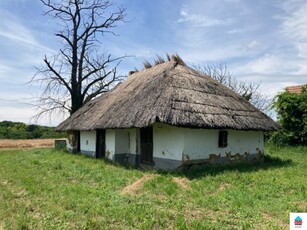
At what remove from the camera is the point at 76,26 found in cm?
2545

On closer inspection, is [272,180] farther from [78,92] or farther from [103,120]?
[78,92]

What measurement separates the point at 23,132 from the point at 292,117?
31056 mm

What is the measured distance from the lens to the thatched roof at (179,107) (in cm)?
1096

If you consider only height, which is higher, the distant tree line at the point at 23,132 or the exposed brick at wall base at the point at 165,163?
the distant tree line at the point at 23,132

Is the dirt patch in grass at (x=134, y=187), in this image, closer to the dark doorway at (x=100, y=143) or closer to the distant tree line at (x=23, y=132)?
the dark doorway at (x=100, y=143)

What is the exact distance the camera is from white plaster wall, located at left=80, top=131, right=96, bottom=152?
54.1ft

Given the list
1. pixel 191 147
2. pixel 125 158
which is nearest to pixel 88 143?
pixel 125 158

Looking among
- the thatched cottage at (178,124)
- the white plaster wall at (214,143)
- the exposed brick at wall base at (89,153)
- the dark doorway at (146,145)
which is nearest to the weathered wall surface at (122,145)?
the thatched cottage at (178,124)

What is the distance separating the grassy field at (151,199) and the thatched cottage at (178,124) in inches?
44.5

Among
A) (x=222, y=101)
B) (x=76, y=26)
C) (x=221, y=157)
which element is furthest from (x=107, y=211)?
(x=76, y=26)

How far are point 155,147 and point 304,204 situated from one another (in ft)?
20.5

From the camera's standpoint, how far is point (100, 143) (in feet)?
52.6

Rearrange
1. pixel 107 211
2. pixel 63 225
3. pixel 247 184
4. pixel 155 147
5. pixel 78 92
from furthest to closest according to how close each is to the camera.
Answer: pixel 78 92 < pixel 155 147 < pixel 247 184 < pixel 107 211 < pixel 63 225

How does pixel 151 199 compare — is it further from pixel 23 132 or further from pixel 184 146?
pixel 23 132
